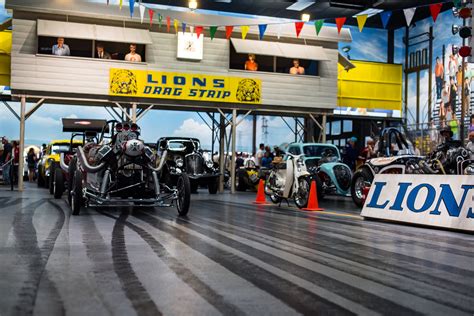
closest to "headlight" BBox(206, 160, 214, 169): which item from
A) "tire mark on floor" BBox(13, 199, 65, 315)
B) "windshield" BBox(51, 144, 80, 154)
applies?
"windshield" BBox(51, 144, 80, 154)

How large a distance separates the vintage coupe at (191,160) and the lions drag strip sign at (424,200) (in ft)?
32.4

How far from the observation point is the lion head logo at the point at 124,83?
2083 centimetres

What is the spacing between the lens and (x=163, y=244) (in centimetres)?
664

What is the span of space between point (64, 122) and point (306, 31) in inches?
394

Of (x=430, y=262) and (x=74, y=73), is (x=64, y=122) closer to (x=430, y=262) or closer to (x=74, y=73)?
(x=74, y=73)

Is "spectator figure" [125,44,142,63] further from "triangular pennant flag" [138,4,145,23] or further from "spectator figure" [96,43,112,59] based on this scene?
"triangular pennant flag" [138,4,145,23]

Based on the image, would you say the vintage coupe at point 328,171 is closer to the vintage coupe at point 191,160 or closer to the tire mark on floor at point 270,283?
the vintage coupe at point 191,160

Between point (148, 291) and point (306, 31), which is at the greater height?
point (306, 31)

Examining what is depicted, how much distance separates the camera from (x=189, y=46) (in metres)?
21.6

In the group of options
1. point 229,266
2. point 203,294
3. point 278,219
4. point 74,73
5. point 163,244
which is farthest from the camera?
point 74,73

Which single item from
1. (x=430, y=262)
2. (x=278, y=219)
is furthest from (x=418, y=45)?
(x=430, y=262)

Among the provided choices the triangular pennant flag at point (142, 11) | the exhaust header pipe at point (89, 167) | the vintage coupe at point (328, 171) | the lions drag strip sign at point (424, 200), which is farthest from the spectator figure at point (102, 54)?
the lions drag strip sign at point (424, 200)

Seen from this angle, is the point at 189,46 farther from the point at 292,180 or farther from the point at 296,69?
the point at 292,180

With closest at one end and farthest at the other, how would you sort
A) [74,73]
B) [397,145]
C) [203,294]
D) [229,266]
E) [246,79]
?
[203,294] → [229,266] → [397,145] → [74,73] → [246,79]
